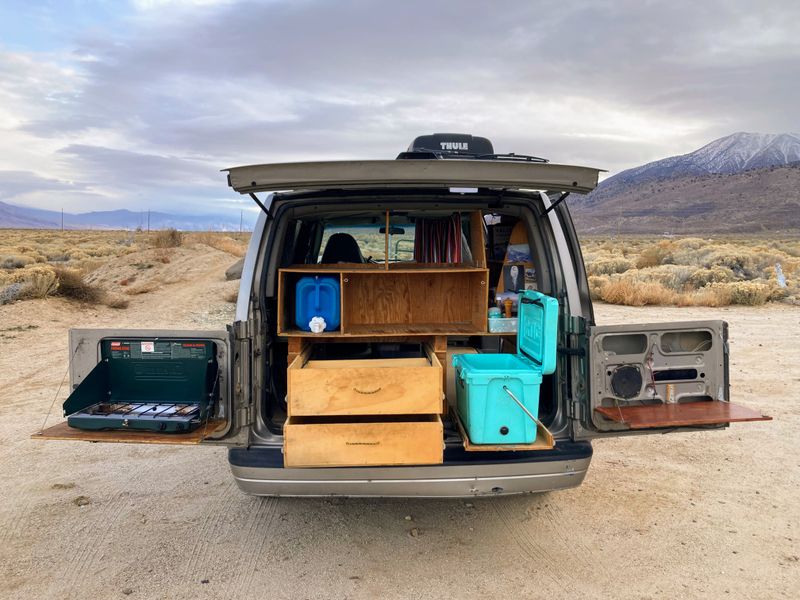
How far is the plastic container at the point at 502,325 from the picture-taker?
371cm

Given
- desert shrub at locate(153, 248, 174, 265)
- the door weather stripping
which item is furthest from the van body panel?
desert shrub at locate(153, 248, 174, 265)

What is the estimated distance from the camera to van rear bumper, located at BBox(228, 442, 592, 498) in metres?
2.79

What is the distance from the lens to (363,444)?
274cm

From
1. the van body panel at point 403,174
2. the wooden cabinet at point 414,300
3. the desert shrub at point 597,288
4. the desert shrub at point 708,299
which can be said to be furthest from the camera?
the desert shrub at point 597,288

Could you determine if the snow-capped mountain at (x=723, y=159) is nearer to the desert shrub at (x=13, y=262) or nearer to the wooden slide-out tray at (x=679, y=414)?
the desert shrub at (x=13, y=262)

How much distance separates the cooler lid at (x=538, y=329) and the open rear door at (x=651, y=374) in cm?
19

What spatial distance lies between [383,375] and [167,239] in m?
25.4

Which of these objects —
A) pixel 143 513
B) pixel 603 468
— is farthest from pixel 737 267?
pixel 143 513

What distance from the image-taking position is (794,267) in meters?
18.5

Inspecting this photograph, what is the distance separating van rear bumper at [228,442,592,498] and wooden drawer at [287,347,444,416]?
0.90ft

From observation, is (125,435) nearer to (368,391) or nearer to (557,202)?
(368,391)

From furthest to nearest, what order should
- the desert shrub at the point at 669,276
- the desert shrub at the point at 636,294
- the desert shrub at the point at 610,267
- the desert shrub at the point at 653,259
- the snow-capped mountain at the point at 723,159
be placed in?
the snow-capped mountain at the point at 723,159 < the desert shrub at the point at 653,259 < the desert shrub at the point at 610,267 < the desert shrub at the point at 669,276 < the desert shrub at the point at 636,294

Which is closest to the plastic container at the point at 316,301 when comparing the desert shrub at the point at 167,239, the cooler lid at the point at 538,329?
the cooler lid at the point at 538,329

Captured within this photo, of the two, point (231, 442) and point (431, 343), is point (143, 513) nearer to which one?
point (231, 442)
